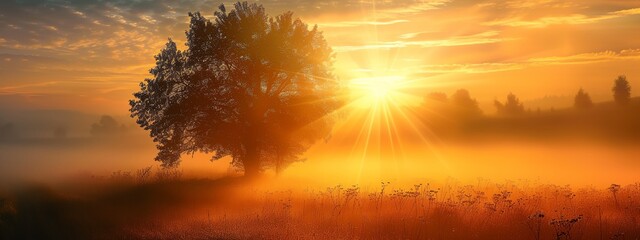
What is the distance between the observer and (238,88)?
3144 cm

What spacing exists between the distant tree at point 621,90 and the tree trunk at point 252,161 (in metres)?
92.7

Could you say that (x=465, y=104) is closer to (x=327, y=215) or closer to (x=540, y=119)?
(x=540, y=119)

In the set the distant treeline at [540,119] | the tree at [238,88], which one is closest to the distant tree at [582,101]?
the distant treeline at [540,119]

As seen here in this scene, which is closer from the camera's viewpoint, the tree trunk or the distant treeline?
the tree trunk

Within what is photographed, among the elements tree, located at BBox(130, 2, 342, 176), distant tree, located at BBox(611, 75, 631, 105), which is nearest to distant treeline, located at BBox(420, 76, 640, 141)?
distant tree, located at BBox(611, 75, 631, 105)

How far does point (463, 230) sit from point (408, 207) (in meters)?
3.46

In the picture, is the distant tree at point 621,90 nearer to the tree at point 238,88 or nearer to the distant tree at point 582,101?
the distant tree at point 582,101

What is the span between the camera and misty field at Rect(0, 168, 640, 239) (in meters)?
15.7

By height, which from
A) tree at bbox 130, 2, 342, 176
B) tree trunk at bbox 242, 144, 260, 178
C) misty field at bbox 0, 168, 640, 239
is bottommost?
misty field at bbox 0, 168, 640, 239

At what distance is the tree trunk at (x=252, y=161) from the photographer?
3231 cm

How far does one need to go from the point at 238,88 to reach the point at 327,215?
14669mm

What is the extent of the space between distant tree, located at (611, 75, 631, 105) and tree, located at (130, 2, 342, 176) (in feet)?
294

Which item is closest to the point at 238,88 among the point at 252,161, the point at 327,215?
the point at 252,161

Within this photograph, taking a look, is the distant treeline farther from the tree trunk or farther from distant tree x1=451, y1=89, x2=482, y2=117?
the tree trunk
